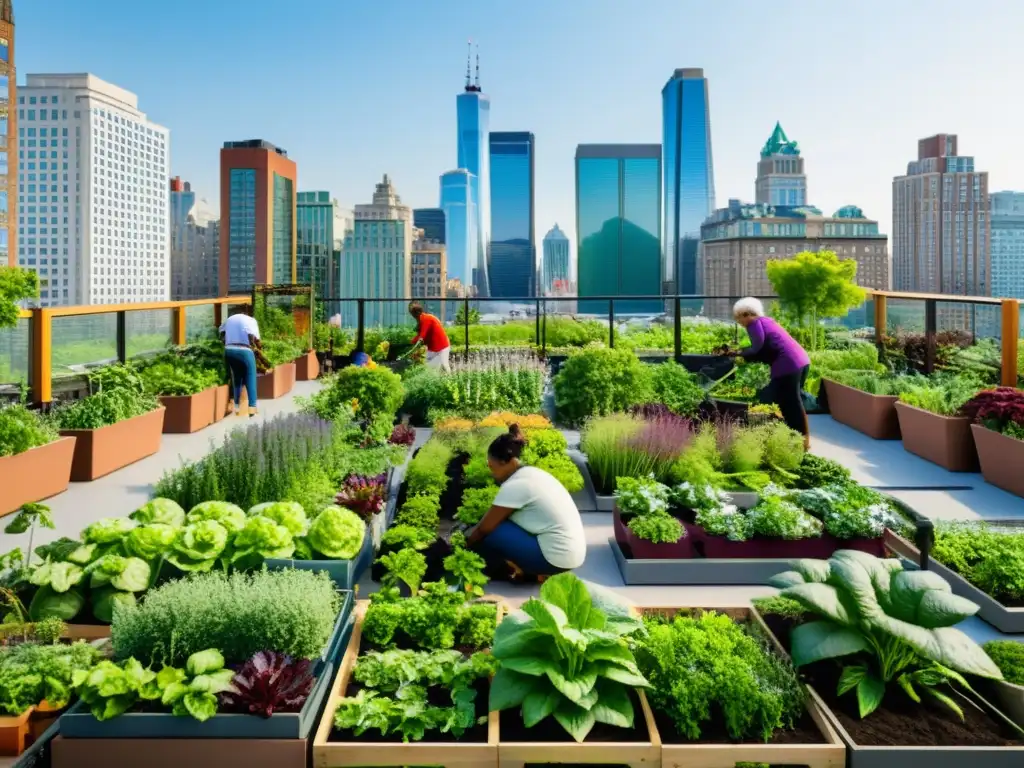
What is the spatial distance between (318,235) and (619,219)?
52.6 meters

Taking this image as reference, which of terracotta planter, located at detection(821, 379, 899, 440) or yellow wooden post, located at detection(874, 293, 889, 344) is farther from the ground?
yellow wooden post, located at detection(874, 293, 889, 344)

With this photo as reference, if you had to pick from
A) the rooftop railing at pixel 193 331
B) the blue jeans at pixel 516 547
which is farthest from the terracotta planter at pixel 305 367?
the blue jeans at pixel 516 547

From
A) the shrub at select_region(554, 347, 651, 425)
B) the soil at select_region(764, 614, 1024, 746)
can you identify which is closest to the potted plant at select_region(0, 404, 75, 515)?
the shrub at select_region(554, 347, 651, 425)

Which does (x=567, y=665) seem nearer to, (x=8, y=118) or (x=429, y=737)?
(x=429, y=737)

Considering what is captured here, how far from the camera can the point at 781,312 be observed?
13.4 metres

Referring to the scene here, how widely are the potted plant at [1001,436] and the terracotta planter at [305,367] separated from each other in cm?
968

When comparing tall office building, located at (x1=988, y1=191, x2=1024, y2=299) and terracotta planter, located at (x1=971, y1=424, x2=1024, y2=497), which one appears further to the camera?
tall office building, located at (x1=988, y1=191, x2=1024, y2=299)

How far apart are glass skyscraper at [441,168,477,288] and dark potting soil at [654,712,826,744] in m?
183

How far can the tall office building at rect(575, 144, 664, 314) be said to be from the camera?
489 feet

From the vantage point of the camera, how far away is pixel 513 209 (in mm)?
176375

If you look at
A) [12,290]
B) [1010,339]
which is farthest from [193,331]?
[1010,339]

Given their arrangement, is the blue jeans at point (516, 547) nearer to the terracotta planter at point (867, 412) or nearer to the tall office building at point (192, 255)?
the terracotta planter at point (867, 412)

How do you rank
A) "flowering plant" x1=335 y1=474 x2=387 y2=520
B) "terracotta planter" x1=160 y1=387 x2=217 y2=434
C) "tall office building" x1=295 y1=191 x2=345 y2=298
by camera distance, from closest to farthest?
1. "flowering plant" x1=335 y1=474 x2=387 y2=520
2. "terracotta planter" x1=160 y1=387 x2=217 y2=434
3. "tall office building" x1=295 y1=191 x2=345 y2=298

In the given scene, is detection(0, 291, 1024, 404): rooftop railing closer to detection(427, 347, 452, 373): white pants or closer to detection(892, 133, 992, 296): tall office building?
detection(427, 347, 452, 373): white pants
